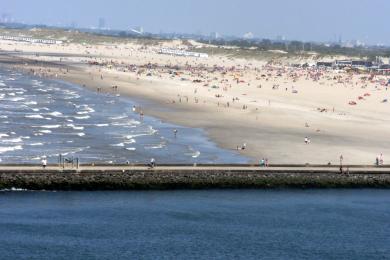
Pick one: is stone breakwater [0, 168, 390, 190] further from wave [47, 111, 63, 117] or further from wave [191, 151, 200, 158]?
wave [47, 111, 63, 117]

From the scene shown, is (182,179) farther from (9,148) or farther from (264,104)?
(264,104)

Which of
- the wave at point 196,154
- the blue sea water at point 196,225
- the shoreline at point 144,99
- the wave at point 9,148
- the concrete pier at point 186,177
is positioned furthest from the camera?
the shoreline at point 144,99

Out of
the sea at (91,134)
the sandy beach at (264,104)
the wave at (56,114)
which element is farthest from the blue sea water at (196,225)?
the wave at (56,114)

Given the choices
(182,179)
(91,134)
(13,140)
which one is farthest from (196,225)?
(91,134)

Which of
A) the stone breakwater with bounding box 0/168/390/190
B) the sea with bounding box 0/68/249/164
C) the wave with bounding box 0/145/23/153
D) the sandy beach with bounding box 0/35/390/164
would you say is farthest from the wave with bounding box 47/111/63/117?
the stone breakwater with bounding box 0/168/390/190

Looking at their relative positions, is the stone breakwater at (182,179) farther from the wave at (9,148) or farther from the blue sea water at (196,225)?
the wave at (9,148)

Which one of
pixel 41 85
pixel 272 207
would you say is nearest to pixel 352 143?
pixel 272 207

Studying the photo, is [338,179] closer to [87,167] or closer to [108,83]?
[87,167]
